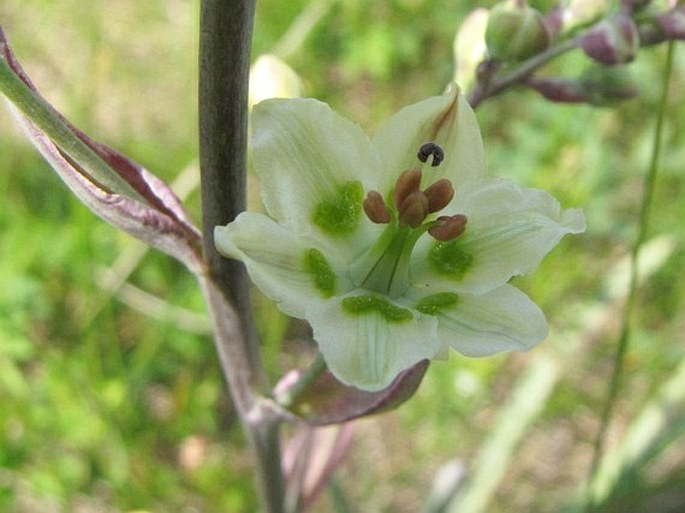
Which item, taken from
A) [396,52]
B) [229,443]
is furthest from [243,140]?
[396,52]

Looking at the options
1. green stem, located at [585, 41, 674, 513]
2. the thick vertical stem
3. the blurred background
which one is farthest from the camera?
the blurred background

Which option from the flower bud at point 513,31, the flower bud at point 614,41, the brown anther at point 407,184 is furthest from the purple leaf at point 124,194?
the flower bud at point 614,41

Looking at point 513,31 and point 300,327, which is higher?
point 513,31

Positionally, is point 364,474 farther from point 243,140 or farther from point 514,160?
point 243,140

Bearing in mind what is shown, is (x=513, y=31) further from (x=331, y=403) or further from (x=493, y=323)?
(x=331, y=403)

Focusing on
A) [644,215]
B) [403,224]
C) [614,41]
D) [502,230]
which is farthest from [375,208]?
[644,215]

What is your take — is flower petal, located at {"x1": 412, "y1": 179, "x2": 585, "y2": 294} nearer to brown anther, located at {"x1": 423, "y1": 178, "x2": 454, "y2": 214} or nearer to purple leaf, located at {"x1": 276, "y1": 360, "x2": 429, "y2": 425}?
brown anther, located at {"x1": 423, "y1": 178, "x2": 454, "y2": 214}

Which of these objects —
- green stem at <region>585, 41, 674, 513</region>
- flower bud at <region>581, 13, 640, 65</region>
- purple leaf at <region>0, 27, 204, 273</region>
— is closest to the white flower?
purple leaf at <region>0, 27, 204, 273</region>
